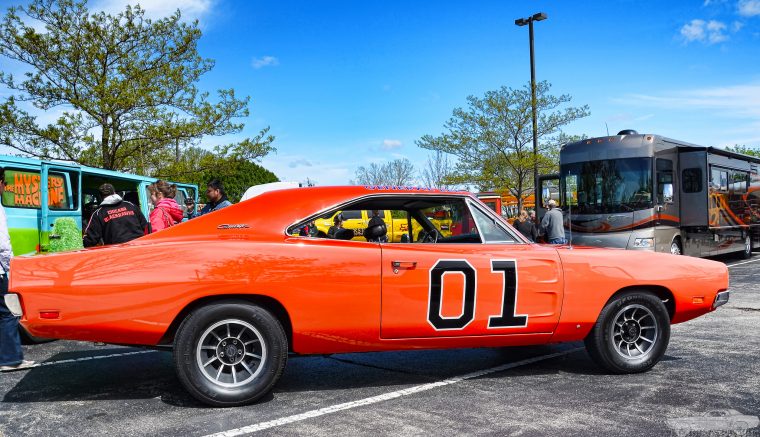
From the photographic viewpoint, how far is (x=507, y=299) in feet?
Result: 14.5

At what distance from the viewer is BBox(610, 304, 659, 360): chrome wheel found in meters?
4.83

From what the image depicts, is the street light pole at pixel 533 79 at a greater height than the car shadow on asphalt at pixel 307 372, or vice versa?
the street light pole at pixel 533 79

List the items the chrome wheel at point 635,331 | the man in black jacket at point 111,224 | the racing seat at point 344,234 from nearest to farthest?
Answer: the racing seat at point 344,234 → the chrome wheel at point 635,331 → the man in black jacket at point 111,224

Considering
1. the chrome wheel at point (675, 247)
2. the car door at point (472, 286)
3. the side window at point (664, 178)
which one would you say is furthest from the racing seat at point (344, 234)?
the chrome wheel at point (675, 247)

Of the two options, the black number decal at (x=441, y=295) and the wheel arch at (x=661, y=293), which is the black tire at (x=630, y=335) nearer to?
Result: the wheel arch at (x=661, y=293)

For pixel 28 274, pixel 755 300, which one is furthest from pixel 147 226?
pixel 755 300

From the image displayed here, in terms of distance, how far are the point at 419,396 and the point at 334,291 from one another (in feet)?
3.14

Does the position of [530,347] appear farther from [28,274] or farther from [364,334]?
[28,274]

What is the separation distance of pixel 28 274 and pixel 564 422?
3.44m

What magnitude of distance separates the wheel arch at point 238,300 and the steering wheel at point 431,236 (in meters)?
1.26

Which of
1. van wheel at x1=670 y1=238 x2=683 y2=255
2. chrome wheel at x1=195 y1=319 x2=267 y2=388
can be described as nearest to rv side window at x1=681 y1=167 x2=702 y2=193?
van wheel at x1=670 y1=238 x2=683 y2=255

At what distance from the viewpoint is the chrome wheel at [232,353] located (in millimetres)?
3993

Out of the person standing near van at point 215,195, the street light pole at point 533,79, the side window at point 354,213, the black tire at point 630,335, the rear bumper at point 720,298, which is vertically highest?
the street light pole at point 533,79

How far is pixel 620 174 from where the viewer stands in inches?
517
